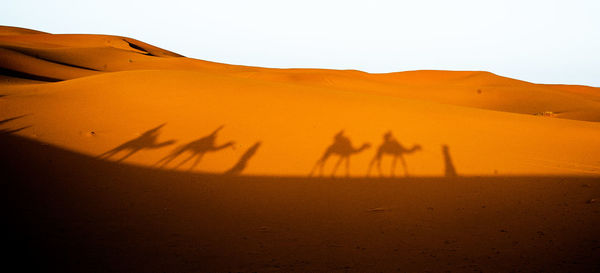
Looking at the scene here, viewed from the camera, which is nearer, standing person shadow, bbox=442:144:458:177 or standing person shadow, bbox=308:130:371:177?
standing person shadow, bbox=442:144:458:177

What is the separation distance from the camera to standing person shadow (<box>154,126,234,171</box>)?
746cm

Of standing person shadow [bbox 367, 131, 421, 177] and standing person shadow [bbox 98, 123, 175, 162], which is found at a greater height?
standing person shadow [bbox 367, 131, 421, 177]

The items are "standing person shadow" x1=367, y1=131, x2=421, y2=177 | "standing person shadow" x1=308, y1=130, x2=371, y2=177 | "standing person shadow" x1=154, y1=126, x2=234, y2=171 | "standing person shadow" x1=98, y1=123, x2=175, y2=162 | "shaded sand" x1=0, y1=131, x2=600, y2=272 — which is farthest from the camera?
"standing person shadow" x1=98, y1=123, x2=175, y2=162

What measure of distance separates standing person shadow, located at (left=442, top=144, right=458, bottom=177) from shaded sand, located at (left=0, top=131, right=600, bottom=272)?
0.36 metres

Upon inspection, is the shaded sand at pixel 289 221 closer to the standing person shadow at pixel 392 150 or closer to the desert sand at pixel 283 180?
A: the desert sand at pixel 283 180

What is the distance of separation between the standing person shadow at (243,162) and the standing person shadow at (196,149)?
0.49m

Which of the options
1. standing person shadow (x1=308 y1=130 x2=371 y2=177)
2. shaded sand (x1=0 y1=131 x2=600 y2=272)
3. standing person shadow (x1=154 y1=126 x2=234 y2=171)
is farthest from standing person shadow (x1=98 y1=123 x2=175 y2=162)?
standing person shadow (x1=308 y1=130 x2=371 y2=177)

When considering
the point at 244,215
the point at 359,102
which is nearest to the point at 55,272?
the point at 244,215

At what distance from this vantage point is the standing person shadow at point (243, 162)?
Result: 7.05 m

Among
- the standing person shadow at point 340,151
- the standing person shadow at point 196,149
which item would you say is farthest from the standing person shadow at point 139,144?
the standing person shadow at point 340,151

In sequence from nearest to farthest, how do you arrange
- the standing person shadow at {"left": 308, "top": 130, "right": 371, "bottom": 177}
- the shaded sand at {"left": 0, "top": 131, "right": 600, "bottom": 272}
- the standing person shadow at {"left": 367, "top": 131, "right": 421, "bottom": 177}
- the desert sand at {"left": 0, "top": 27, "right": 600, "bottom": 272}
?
the shaded sand at {"left": 0, "top": 131, "right": 600, "bottom": 272} < the desert sand at {"left": 0, "top": 27, "right": 600, "bottom": 272} < the standing person shadow at {"left": 308, "top": 130, "right": 371, "bottom": 177} < the standing person shadow at {"left": 367, "top": 131, "right": 421, "bottom": 177}

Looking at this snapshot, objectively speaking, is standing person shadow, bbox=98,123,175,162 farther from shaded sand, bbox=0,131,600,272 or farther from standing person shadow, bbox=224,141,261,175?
standing person shadow, bbox=224,141,261,175

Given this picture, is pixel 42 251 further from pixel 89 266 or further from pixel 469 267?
pixel 469 267

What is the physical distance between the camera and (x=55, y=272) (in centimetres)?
352
